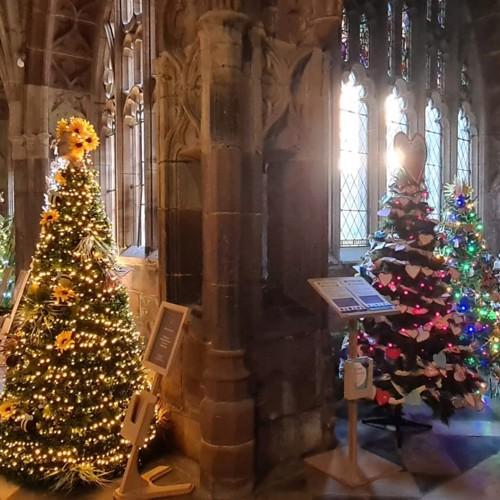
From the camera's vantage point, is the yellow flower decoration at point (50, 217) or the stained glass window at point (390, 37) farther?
the stained glass window at point (390, 37)

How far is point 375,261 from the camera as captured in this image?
4582 millimetres

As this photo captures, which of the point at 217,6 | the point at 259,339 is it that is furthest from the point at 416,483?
the point at 217,6

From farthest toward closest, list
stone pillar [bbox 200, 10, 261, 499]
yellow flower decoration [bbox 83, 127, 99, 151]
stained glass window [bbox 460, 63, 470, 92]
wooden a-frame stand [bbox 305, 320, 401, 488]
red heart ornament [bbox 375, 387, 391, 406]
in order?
stained glass window [bbox 460, 63, 470, 92], red heart ornament [bbox 375, 387, 391, 406], yellow flower decoration [bbox 83, 127, 99, 151], wooden a-frame stand [bbox 305, 320, 401, 488], stone pillar [bbox 200, 10, 261, 499]

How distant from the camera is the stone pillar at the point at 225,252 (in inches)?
134

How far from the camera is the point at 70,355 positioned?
370cm

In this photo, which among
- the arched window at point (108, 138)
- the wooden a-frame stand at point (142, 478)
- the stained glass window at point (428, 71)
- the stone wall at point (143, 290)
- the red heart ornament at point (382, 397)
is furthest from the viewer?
the stained glass window at point (428, 71)

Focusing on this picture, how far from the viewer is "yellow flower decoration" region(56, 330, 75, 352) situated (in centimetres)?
362

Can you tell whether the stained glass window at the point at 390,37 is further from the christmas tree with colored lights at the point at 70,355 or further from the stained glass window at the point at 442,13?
the christmas tree with colored lights at the point at 70,355

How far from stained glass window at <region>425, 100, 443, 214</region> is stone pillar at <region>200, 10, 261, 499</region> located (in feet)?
14.9

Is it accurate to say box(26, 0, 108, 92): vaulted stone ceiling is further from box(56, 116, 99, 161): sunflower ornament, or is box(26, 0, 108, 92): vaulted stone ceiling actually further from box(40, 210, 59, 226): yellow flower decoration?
→ box(40, 210, 59, 226): yellow flower decoration

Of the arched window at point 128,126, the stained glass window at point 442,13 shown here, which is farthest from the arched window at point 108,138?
the stained glass window at point 442,13

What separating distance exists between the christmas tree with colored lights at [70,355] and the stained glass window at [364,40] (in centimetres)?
393

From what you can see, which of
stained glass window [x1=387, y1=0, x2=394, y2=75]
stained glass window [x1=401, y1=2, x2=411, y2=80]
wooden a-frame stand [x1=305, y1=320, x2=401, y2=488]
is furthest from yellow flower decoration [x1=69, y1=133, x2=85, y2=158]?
stained glass window [x1=401, y1=2, x2=411, y2=80]

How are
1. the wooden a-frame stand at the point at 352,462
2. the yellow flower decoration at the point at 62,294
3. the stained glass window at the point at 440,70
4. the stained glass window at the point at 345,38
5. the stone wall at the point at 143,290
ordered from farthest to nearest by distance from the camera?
1. the stained glass window at the point at 440,70
2. the stained glass window at the point at 345,38
3. the stone wall at the point at 143,290
4. the yellow flower decoration at the point at 62,294
5. the wooden a-frame stand at the point at 352,462
